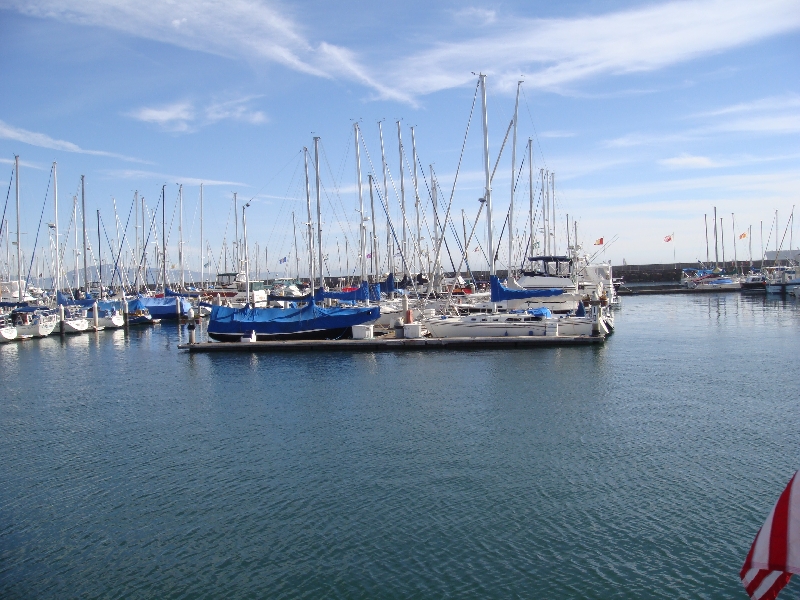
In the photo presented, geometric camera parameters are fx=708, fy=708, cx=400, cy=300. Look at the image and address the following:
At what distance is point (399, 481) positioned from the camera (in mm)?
19078

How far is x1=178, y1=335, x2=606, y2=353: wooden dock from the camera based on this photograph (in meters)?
44.7

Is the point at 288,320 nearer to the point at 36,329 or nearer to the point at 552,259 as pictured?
the point at 552,259

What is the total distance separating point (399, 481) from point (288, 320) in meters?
32.6

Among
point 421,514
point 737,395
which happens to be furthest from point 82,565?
point 737,395

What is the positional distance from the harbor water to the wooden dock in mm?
7229

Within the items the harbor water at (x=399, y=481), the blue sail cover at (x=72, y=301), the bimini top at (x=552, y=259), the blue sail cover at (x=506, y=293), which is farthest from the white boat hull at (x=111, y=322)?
the bimini top at (x=552, y=259)

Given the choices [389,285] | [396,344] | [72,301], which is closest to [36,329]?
[72,301]

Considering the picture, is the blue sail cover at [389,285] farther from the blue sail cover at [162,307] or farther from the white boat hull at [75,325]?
the white boat hull at [75,325]

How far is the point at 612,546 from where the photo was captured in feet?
48.4

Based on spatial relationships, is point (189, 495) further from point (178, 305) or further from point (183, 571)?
point (178, 305)

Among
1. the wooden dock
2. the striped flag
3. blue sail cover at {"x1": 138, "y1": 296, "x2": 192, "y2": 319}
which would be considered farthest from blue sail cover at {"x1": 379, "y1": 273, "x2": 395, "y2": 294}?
the striped flag

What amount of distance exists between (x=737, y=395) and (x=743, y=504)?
13969 mm

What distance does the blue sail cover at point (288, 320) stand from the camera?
4997cm

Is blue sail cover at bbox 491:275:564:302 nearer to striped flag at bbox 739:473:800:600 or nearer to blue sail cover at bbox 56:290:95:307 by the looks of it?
striped flag at bbox 739:473:800:600
